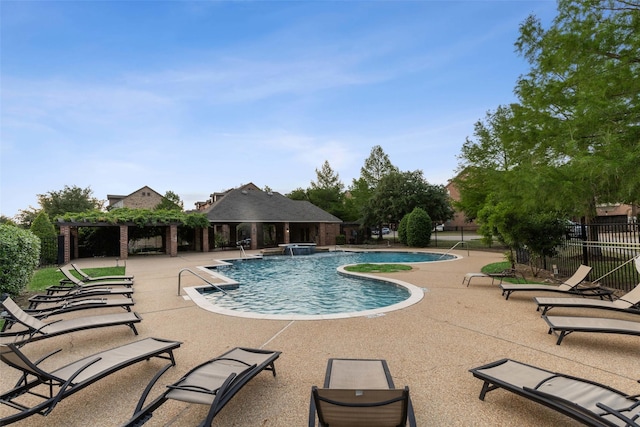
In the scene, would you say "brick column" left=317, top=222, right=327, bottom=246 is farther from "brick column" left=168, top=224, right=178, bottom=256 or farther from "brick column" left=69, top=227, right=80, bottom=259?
"brick column" left=69, top=227, right=80, bottom=259

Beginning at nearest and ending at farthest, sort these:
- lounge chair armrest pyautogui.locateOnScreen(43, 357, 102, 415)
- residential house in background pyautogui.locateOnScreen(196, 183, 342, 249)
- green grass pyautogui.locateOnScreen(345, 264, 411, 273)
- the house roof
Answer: lounge chair armrest pyautogui.locateOnScreen(43, 357, 102, 415) < green grass pyautogui.locateOnScreen(345, 264, 411, 273) < the house roof < residential house in background pyautogui.locateOnScreen(196, 183, 342, 249)

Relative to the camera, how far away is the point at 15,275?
8.04 meters

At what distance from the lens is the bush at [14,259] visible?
7.73 m

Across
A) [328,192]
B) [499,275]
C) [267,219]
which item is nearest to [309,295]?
[499,275]

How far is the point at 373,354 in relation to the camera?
4.55 meters

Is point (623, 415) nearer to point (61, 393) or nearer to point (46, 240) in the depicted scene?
point (61, 393)

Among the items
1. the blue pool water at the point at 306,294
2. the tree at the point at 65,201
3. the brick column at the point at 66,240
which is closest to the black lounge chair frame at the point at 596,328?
the blue pool water at the point at 306,294

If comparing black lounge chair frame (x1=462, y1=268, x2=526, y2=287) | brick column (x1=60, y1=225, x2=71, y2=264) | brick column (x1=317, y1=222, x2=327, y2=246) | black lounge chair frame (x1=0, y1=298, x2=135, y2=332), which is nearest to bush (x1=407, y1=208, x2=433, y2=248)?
brick column (x1=317, y1=222, x2=327, y2=246)

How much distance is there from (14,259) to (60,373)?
671 centimetres

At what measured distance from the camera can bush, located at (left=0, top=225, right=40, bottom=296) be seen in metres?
7.73

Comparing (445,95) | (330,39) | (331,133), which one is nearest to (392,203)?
(331,133)

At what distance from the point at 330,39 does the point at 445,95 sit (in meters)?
6.46

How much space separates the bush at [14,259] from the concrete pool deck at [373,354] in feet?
7.99

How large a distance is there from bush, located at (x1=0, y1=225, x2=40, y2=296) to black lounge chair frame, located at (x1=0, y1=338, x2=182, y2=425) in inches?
211
